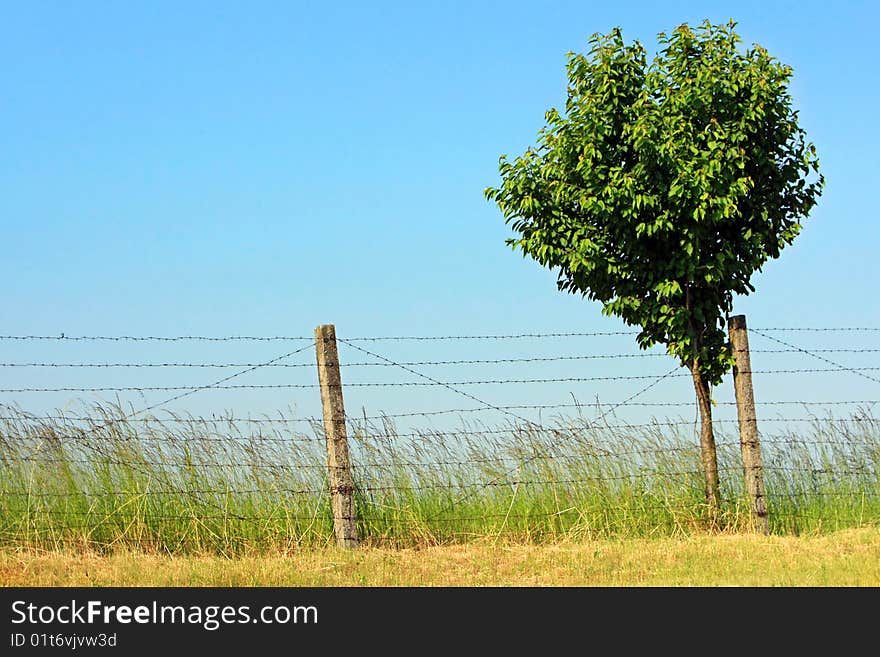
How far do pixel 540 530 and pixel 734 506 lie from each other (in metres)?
2.25

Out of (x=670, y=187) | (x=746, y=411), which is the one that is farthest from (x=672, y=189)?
(x=746, y=411)

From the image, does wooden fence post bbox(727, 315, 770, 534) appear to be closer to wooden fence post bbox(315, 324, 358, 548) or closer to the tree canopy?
the tree canopy

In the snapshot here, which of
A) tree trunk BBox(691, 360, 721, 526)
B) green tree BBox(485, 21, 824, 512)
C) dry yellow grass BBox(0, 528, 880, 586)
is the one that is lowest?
dry yellow grass BBox(0, 528, 880, 586)

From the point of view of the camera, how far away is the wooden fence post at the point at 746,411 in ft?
35.0

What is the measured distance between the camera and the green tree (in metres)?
10.1

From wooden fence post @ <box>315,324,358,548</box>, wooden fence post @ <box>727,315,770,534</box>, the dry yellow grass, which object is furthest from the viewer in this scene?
wooden fence post @ <box>727,315,770,534</box>

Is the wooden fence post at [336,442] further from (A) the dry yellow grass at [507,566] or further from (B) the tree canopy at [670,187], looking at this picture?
(B) the tree canopy at [670,187]

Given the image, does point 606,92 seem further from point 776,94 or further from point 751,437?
point 751,437

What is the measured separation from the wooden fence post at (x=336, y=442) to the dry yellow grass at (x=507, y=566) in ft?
0.94

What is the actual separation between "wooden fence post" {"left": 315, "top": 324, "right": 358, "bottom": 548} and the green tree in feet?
8.00

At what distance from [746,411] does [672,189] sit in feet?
8.69

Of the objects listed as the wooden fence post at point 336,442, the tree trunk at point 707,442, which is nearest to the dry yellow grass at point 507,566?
the wooden fence post at point 336,442

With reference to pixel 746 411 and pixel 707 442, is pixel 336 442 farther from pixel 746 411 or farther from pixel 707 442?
pixel 746 411

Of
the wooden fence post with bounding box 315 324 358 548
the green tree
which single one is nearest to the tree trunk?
the green tree
